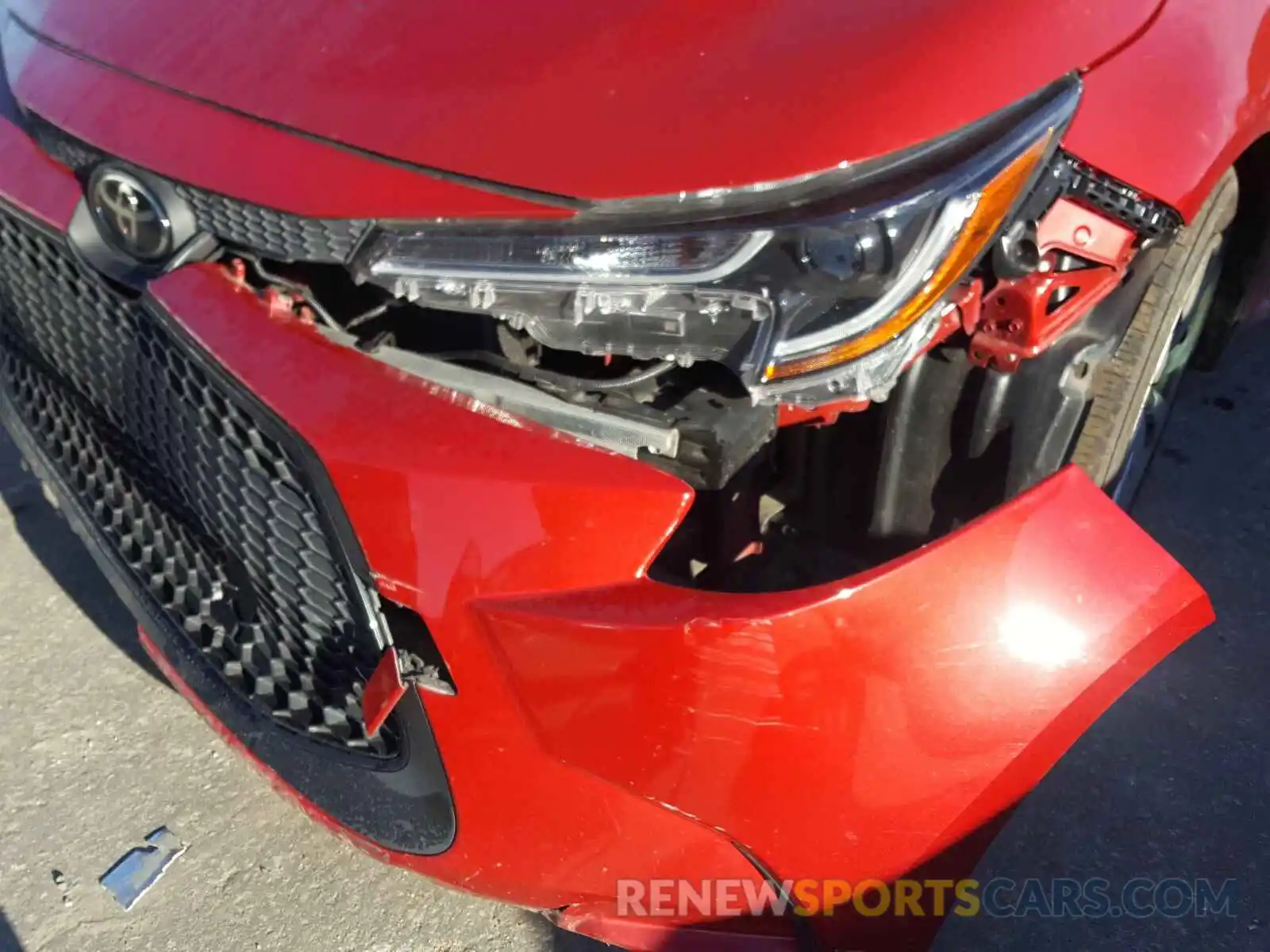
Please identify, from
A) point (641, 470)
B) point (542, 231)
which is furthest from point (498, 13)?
point (641, 470)

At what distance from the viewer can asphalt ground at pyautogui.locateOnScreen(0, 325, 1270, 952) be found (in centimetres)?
195

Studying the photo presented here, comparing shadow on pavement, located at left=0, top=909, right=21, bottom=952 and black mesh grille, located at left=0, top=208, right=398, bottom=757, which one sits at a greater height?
black mesh grille, located at left=0, top=208, right=398, bottom=757

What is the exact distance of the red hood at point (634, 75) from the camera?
1.30 meters

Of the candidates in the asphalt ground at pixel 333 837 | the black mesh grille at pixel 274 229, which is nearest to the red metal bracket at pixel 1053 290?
the black mesh grille at pixel 274 229

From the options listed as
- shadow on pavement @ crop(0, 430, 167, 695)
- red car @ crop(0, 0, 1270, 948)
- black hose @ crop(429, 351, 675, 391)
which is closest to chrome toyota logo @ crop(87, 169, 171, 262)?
red car @ crop(0, 0, 1270, 948)

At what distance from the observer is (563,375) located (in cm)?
148

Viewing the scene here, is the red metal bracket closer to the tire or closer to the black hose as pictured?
the tire

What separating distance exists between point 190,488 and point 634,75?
2.88 ft

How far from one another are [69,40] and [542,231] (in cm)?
→ 94

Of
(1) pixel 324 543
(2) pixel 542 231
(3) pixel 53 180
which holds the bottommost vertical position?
(1) pixel 324 543

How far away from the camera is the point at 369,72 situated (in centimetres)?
146

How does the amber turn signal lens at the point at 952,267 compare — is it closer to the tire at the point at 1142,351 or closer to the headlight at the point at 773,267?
the headlight at the point at 773,267

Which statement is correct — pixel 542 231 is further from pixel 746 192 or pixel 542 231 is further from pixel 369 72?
pixel 369 72

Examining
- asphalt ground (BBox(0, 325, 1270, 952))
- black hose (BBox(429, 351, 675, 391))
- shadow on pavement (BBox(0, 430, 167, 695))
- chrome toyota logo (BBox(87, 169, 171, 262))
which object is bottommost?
asphalt ground (BBox(0, 325, 1270, 952))
